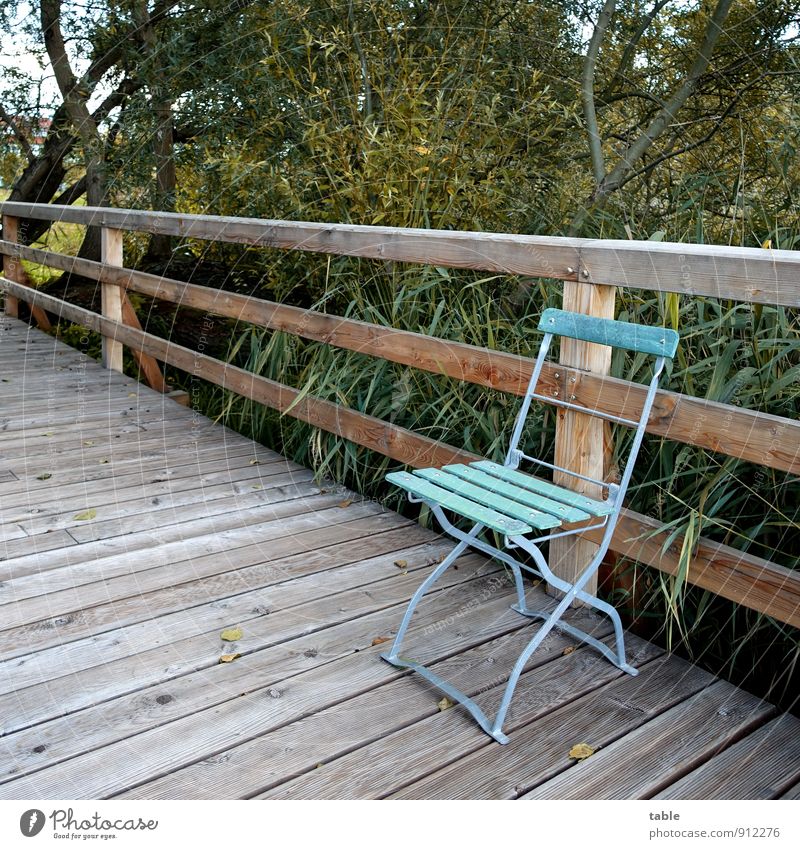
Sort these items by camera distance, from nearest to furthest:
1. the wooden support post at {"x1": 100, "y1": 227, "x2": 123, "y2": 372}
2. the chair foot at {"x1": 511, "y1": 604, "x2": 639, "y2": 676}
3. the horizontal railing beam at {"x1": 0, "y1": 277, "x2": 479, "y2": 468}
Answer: the chair foot at {"x1": 511, "y1": 604, "x2": 639, "y2": 676} < the horizontal railing beam at {"x1": 0, "y1": 277, "x2": 479, "y2": 468} < the wooden support post at {"x1": 100, "y1": 227, "x2": 123, "y2": 372}

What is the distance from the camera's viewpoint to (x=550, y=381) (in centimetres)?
254

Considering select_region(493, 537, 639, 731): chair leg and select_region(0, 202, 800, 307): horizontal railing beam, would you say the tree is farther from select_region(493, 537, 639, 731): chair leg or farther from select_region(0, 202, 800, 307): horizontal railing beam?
select_region(493, 537, 639, 731): chair leg

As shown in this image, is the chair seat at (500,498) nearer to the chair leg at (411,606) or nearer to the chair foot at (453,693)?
the chair leg at (411,606)

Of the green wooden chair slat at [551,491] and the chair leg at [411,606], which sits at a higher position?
the green wooden chair slat at [551,491]

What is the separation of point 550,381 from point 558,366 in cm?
5

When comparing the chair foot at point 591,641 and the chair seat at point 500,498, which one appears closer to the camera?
the chair seat at point 500,498

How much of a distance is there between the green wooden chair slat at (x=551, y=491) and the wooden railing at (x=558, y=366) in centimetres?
24

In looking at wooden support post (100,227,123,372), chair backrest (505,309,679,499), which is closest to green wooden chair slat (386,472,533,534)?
chair backrest (505,309,679,499)

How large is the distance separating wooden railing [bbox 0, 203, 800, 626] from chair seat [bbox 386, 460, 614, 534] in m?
0.29

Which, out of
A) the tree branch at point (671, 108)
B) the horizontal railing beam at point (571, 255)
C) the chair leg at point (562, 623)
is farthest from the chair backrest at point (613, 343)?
the tree branch at point (671, 108)

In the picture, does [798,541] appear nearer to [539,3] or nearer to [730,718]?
[730,718]

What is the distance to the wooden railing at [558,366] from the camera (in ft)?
6.51

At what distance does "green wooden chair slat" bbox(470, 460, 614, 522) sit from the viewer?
6.85 feet
